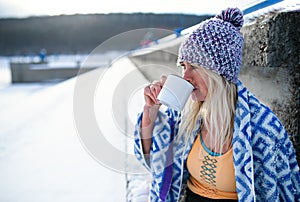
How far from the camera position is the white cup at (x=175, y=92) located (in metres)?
0.85

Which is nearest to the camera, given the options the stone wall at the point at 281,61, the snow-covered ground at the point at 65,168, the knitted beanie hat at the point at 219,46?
the knitted beanie hat at the point at 219,46

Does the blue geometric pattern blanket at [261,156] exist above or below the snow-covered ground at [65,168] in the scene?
above

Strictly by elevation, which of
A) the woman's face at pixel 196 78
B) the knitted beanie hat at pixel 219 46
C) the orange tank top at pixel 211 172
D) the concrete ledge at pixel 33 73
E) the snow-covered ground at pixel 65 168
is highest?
the knitted beanie hat at pixel 219 46

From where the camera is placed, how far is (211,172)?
3.05 feet

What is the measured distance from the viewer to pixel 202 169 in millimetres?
959

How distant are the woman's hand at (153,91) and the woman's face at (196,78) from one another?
8cm

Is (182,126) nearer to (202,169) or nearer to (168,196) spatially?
(202,169)

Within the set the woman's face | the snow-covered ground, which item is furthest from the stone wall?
the snow-covered ground

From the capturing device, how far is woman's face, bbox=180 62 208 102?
0.90m

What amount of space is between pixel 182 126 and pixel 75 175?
1.23 meters

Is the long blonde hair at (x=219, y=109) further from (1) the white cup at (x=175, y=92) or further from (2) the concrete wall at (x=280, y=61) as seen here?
(2) the concrete wall at (x=280, y=61)

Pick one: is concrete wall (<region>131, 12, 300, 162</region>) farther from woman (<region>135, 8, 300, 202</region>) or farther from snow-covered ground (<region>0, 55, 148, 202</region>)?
snow-covered ground (<region>0, 55, 148, 202</region>)

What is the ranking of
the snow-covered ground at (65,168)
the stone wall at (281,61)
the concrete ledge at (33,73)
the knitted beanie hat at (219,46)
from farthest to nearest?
the concrete ledge at (33,73)
the snow-covered ground at (65,168)
the stone wall at (281,61)
the knitted beanie hat at (219,46)

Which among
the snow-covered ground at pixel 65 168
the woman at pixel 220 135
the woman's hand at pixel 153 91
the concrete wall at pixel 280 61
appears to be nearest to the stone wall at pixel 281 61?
the concrete wall at pixel 280 61
